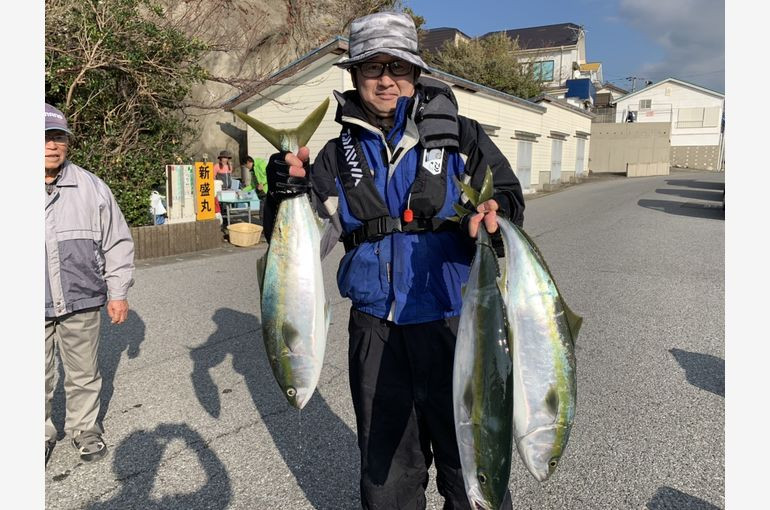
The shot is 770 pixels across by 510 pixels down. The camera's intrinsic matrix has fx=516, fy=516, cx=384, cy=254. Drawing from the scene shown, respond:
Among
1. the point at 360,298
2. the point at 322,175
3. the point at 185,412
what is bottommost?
the point at 185,412

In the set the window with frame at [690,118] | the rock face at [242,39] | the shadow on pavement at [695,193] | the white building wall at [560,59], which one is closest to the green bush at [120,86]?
the rock face at [242,39]

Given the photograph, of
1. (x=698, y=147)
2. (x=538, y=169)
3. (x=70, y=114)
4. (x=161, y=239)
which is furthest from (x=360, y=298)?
(x=698, y=147)

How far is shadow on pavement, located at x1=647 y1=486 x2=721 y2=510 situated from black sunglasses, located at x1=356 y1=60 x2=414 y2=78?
2593 millimetres

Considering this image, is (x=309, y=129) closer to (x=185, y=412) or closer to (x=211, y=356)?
(x=185, y=412)

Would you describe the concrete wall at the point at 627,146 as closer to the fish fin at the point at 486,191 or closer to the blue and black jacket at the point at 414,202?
the blue and black jacket at the point at 414,202

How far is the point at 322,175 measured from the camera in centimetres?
217

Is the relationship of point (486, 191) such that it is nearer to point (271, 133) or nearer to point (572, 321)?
point (572, 321)

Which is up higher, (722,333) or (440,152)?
(440,152)

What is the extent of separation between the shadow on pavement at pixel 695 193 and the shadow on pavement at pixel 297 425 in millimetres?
18333

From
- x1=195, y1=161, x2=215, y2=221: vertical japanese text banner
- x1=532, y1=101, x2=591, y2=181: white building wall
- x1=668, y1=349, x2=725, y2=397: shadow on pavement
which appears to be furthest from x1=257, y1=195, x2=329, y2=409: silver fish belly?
x1=532, y1=101, x2=591, y2=181: white building wall

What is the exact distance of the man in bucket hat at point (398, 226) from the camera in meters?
2.00

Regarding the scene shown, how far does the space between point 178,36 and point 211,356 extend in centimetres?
802

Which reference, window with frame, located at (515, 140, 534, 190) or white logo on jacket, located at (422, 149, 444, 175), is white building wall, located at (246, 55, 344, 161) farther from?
window with frame, located at (515, 140, 534, 190)

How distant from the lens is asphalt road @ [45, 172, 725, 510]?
9.63 feet
